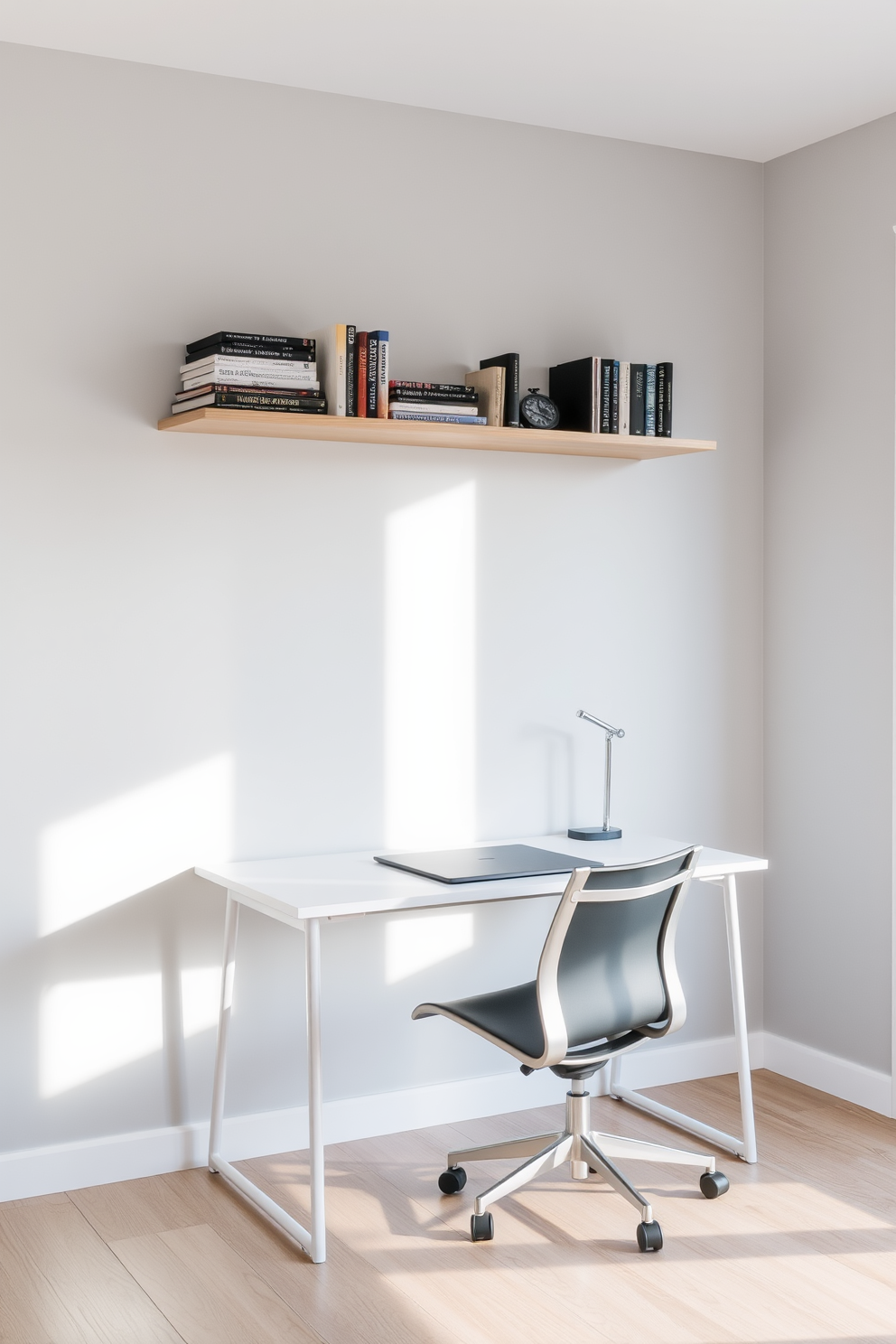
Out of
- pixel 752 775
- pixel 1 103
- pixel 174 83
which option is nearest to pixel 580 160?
pixel 174 83

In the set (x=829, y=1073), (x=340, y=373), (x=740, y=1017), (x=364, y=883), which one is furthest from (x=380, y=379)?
(x=829, y=1073)

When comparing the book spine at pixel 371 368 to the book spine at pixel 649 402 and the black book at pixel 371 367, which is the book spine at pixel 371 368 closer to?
the black book at pixel 371 367

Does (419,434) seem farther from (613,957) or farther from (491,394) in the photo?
(613,957)

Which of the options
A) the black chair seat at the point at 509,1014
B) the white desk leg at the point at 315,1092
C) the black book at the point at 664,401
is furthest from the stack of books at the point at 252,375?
the black chair seat at the point at 509,1014

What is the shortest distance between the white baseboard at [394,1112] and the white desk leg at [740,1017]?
0.57m

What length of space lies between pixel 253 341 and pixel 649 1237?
85.1 inches

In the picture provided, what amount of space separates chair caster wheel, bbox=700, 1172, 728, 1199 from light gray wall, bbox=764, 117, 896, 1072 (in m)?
0.82

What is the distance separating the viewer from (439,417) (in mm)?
3219

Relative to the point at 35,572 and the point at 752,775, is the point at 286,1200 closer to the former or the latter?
the point at 35,572

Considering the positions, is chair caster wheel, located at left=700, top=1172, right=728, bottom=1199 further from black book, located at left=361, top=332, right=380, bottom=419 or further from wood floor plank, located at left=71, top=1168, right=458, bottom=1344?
black book, located at left=361, top=332, right=380, bottom=419

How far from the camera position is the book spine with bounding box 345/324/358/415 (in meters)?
3.08

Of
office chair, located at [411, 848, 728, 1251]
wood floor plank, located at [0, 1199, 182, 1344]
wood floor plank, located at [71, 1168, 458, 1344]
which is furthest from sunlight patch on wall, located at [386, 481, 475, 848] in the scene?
wood floor plank, located at [0, 1199, 182, 1344]

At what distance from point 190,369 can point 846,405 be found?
1864 mm

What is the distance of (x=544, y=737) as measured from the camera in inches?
Result: 144
